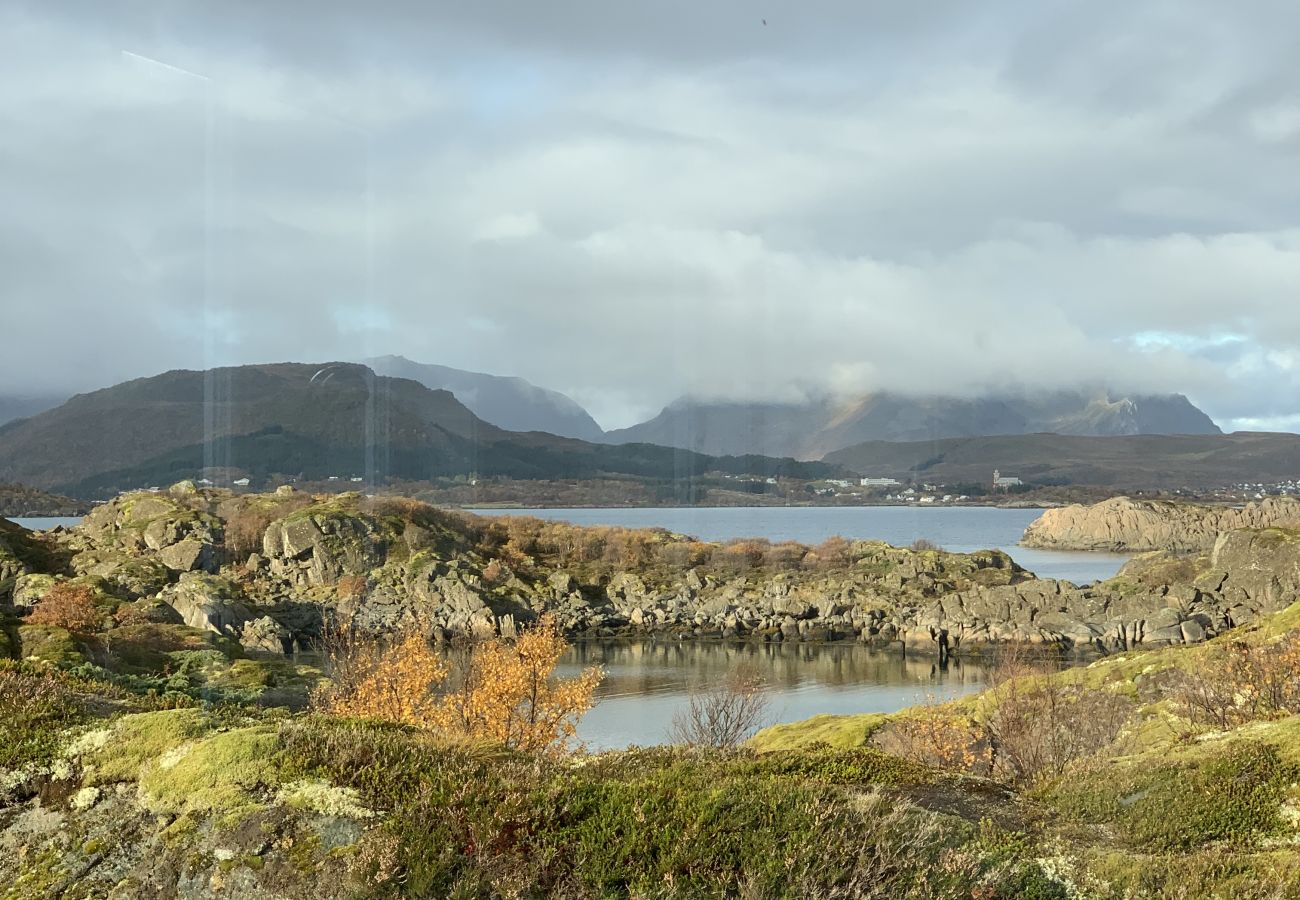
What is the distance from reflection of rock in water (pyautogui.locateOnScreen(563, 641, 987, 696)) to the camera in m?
80.4

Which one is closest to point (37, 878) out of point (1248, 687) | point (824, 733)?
point (1248, 687)

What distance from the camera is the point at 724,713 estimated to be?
47094 millimetres

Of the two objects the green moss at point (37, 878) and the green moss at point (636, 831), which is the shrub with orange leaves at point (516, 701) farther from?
the green moss at point (37, 878)

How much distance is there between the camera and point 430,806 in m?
7.63

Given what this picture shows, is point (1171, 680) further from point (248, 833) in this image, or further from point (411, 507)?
point (411, 507)

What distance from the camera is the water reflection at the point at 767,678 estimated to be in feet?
217

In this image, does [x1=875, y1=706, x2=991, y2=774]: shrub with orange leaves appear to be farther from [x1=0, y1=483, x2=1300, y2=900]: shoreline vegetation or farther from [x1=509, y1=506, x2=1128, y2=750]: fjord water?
[x1=0, y1=483, x2=1300, y2=900]: shoreline vegetation

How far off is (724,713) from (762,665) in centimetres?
4325

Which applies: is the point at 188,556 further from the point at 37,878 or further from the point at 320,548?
the point at 37,878

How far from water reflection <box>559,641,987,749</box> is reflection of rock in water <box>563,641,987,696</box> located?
0.08m

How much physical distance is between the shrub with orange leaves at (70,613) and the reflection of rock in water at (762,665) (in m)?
40.8

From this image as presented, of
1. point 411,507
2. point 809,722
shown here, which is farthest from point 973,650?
point 411,507

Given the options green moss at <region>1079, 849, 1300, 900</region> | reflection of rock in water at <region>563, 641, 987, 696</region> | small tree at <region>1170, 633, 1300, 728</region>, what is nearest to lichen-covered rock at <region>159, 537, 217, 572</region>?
reflection of rock in water at <region>563, 641, 987, 696</region>

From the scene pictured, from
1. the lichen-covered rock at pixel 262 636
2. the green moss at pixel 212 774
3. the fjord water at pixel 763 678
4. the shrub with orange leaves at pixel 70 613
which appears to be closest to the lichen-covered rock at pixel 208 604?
the lichen-covered rock at pixel 262 636
